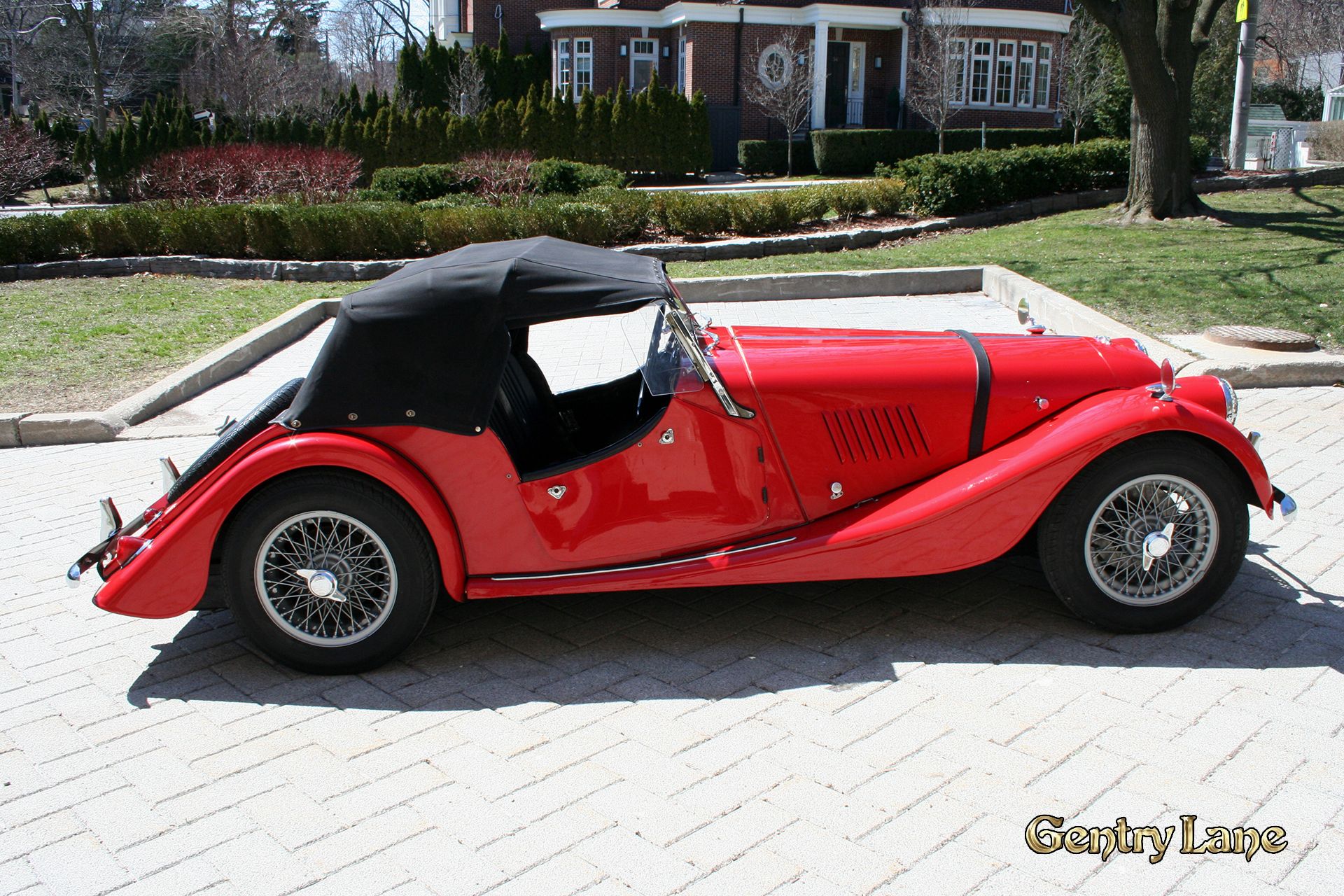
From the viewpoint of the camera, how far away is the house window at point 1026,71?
34031mm

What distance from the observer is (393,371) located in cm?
386

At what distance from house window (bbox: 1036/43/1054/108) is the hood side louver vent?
34.4 metres

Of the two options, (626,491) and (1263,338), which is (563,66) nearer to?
(1263,338)

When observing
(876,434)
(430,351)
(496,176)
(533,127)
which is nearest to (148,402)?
(430,351)

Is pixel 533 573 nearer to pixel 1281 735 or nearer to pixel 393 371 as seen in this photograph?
pixel 393 371

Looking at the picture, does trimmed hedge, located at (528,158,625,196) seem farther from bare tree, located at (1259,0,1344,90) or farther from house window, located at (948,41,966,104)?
bare tree, located at (1259,0,1344,90)

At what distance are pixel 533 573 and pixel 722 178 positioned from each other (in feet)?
87.9

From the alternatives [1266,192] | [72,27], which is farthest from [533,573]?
[72,27]

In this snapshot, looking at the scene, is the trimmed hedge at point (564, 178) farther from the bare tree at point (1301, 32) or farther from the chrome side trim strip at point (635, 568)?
the bare tree at point (1301, 32)

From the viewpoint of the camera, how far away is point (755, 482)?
3996 millimetres

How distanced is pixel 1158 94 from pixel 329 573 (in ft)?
46.4

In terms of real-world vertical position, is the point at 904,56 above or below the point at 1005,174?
above

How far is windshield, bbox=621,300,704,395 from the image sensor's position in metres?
3.91

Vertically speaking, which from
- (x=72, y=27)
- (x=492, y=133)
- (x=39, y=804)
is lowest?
(x=39, y=804)
